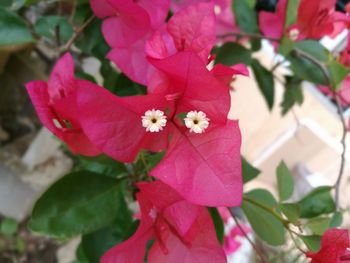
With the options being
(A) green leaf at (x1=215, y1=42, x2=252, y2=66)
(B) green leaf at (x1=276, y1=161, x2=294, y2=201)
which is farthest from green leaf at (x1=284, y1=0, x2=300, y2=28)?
(B) green leaf at (x1=276, y1=161, x2=294, y2=201)

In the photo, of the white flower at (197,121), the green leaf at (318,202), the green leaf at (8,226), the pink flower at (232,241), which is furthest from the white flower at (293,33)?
the green leaf at (8,226)

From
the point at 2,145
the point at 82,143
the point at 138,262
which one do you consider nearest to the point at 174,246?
the point at 138,262

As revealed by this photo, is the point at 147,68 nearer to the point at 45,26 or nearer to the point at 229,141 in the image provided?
the point at 229,141

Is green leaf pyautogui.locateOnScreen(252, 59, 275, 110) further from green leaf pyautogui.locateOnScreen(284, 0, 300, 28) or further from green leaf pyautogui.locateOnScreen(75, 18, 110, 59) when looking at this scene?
green leaf pyautogui.locateOnScreen(75, 18, 110, 59)

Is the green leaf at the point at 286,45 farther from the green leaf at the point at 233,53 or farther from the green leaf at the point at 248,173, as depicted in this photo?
the green leaf at the point at 248,173

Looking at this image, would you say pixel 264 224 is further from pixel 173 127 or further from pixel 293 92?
pixel 293 92

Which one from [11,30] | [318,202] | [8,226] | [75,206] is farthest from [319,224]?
[8,226]

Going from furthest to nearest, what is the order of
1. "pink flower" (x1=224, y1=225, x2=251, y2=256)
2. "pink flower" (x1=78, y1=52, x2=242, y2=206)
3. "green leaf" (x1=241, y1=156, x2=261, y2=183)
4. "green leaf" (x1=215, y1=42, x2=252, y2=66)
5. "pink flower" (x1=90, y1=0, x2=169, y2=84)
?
1. "pink flower" (x1=224, y1=225, x2=251, y2=256)
2. "green leaf" (x1=215, y1=42, x2=252, y2=66)
3. "green leaf" (x1=241, y1=156, x2=261, y2=183)
4. "pink flower" (x1=90, y1=0, x2=169, y2=84)
5. "pink flower" (x1=78, y1=52, x2=242, y2=206)
